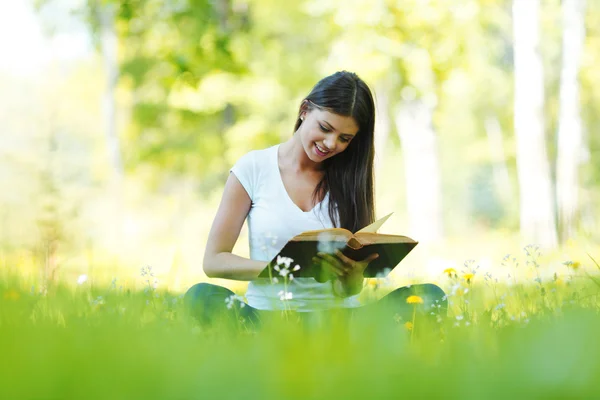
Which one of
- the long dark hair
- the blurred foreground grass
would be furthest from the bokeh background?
the blurred foreground grass

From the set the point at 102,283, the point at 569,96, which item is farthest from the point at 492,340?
the point at 569,96

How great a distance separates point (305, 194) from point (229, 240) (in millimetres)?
451

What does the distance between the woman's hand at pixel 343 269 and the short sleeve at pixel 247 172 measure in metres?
0.71

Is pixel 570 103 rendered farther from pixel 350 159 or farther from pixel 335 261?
pixel 335 261

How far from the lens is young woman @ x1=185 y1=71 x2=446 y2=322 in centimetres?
311

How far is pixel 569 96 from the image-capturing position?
1186cm

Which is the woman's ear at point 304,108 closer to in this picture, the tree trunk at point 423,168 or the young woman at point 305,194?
the young woman at point 305,194

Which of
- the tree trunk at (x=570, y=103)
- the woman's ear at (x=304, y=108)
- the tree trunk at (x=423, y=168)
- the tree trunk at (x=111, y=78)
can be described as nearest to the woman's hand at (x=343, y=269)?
the woman's ear at (x=304, y=108)

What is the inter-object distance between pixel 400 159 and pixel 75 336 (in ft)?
92.2

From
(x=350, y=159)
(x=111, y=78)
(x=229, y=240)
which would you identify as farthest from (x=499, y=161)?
(x=229, y=240)

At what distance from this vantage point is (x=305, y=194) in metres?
3.45

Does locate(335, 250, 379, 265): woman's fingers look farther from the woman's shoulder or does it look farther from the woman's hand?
the woman's shoulder

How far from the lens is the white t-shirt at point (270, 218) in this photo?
3232 mm

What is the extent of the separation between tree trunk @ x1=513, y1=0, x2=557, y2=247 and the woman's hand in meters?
7.62
